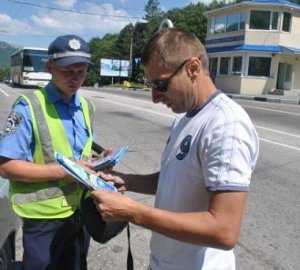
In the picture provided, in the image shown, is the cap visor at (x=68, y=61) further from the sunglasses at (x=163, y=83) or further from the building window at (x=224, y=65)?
the building window at (x=224, y=65)

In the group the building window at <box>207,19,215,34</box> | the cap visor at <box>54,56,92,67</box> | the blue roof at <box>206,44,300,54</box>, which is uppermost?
the building window at <box>207,19,215,34</box>

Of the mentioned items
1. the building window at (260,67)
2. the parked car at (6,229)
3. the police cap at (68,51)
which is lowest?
the parked car at (6,229)

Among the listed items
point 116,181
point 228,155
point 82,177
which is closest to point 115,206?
point 82,177

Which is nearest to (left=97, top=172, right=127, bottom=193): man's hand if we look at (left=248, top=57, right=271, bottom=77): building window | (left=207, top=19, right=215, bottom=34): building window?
(left=248, top=57, right=271, bottom=77): building window

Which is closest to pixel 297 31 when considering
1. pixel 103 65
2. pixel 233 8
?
pixel 233 8

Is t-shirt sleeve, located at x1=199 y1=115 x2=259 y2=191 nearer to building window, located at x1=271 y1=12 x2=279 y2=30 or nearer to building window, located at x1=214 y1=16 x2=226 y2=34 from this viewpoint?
building window, located at x1=271 y1=12 x2=279 y2=30

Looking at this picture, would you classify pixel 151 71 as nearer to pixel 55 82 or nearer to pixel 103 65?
pixel 55 82

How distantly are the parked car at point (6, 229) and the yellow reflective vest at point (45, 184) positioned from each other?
32.7 inches

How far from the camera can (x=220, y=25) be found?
51.8 m

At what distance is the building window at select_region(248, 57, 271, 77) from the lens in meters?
45.6

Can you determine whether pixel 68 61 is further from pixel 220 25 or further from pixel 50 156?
pixel 220 25

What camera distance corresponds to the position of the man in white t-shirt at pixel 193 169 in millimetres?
1901

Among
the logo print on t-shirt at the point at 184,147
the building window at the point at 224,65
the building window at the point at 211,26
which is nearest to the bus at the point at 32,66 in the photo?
the building window at the point at 224,65

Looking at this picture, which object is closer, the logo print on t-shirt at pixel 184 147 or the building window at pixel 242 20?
the logo print on t-shirt at pixel 184 147
